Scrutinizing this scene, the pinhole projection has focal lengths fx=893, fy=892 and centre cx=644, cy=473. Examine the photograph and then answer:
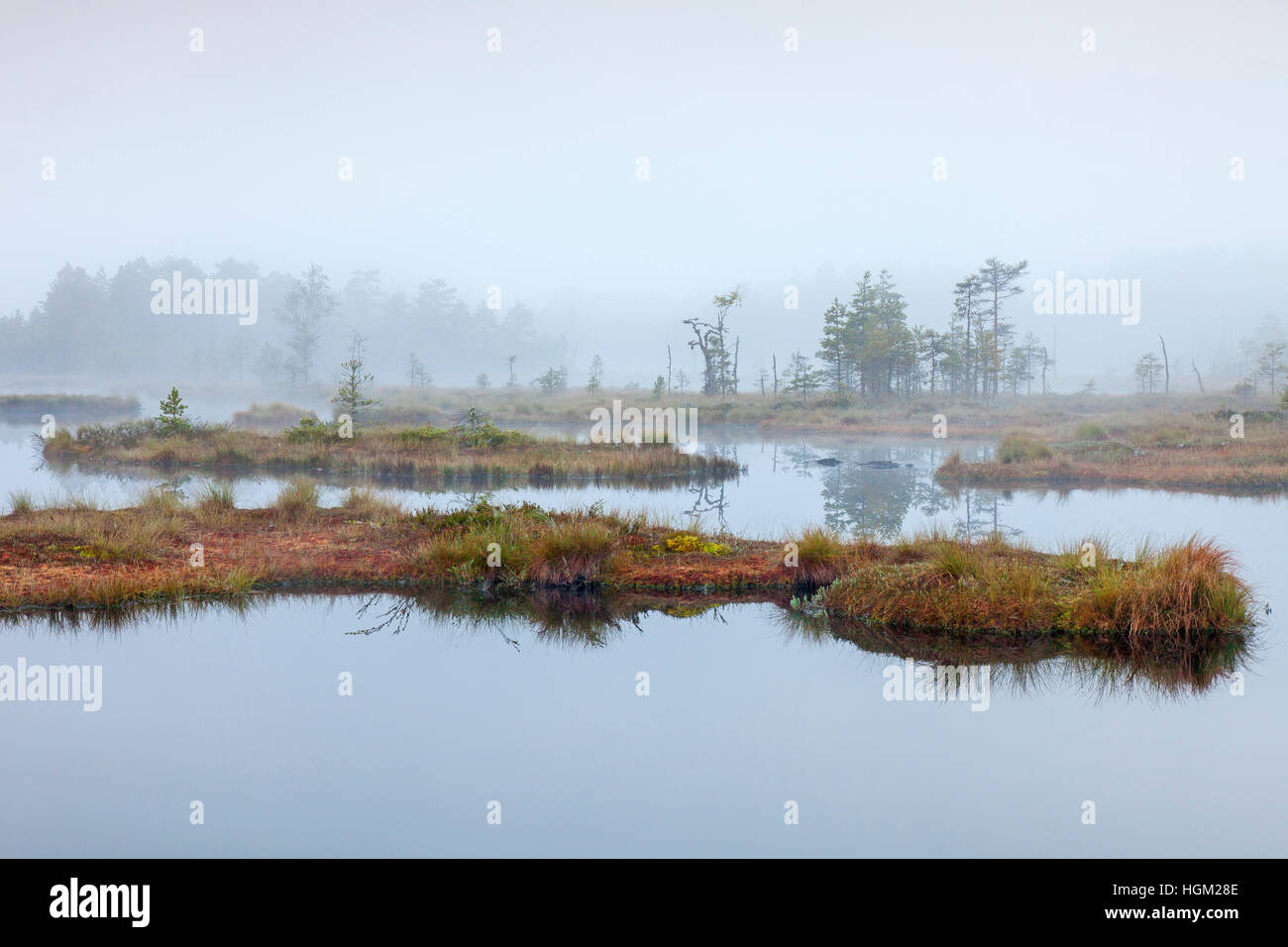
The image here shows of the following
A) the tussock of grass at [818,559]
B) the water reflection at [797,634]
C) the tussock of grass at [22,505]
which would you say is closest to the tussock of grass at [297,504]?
the tussock of grass at [22,505]

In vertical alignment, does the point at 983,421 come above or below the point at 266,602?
above

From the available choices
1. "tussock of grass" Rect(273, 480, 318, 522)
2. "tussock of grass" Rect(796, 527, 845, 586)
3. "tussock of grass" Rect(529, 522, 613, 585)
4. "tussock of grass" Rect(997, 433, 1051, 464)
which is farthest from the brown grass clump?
"tussock of grass" Rect(997, 433, 1051, 464)

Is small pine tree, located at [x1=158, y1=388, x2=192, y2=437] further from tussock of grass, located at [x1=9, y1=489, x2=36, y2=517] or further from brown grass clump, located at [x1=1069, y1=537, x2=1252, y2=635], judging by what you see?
brown grass clump, located at [x1=1069, y1=537, x2=1252, y2=635]

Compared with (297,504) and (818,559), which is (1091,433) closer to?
(818,559)

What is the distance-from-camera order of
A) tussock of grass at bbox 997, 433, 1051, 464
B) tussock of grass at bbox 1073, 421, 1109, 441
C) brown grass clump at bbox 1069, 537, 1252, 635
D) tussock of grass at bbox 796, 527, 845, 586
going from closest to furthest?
brown grass clump at bbox 1069, 537, 1252, 635 < tussock of grass at bbox 796, 527, 845, 586 < tussock of grass at bbox 997, 433, 1051, 464 < tussock of grass at bbox 1073, 421, 1109, 441

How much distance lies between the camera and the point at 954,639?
10.3 metres

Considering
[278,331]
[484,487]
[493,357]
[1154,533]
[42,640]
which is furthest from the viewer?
[278,331]

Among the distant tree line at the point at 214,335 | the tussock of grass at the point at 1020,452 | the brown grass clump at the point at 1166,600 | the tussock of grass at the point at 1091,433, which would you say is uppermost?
the distant tree line at the point at 214,335

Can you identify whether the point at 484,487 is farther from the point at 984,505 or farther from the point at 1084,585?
the point at 1084,585

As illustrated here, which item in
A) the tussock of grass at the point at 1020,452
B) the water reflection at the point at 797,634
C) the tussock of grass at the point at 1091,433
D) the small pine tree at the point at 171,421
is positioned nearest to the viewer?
the water reflection at the point at 797,634

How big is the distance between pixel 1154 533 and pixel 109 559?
17708 mm

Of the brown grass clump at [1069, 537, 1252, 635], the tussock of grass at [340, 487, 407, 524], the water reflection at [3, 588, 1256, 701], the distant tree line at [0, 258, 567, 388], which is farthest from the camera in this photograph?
the distant tree line at [0, 258, 567, 388]

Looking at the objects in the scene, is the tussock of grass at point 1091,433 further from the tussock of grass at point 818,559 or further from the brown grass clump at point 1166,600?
the brown grass clump at point 1166,600

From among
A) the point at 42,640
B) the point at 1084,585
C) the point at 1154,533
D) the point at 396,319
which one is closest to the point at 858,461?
the point at 1154,533
